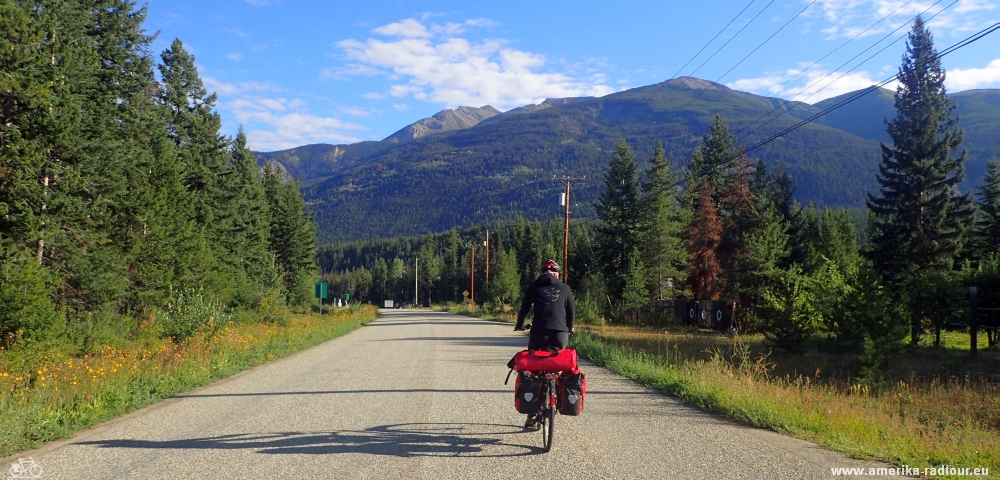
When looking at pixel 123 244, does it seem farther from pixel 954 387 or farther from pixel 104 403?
pixel 954 387

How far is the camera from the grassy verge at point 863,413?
23.1ft

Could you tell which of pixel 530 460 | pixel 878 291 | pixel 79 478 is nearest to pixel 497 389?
pixel 530 460

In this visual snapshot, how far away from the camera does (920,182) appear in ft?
130

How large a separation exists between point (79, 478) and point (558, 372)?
4731 millimetres

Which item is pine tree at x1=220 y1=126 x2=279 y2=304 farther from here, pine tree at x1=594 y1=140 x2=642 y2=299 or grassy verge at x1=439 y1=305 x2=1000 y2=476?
grassy verge at x1=439 y1=305 x2=1000 y2=476

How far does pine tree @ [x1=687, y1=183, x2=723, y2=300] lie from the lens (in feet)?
158

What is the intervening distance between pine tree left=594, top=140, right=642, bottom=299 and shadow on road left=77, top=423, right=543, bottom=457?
4482cm

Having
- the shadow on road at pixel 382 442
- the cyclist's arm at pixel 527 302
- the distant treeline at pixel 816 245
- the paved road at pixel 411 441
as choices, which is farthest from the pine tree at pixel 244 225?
the cyclist's arm at pixel 527 302

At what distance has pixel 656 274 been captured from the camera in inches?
1986

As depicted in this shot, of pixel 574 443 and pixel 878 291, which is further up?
pixel 878 291

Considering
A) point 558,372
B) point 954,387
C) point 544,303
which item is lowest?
point 954,387

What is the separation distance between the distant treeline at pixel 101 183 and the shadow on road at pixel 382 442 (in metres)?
11.2
